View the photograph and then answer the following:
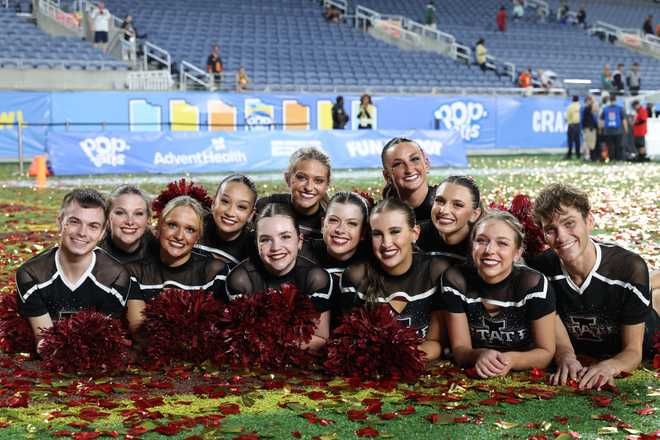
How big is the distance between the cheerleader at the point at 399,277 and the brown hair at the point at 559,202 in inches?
23.1

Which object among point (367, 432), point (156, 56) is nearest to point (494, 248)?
point (367, 432)

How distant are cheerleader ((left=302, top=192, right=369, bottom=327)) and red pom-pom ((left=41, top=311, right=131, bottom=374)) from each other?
43.4 inches

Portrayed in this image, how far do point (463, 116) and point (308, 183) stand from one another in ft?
64.9

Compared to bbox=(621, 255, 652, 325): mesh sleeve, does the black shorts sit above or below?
above

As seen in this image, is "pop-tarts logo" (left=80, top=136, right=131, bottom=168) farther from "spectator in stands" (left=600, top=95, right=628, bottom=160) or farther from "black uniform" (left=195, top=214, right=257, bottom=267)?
"black uniform" (left=195, top=214, right=257, bottom=267)

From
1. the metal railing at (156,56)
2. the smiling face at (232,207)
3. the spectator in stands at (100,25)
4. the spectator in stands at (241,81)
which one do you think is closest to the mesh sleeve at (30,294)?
the smiling face at (232,207)

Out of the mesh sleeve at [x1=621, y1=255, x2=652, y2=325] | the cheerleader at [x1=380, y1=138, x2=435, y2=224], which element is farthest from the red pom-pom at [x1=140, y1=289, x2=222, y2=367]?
the mesh sleeve at [x1=621, y1=255, x2=652, y2=325]

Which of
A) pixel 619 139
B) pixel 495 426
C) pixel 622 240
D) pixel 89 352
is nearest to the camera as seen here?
pixel 495 426

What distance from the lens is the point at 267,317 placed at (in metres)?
4.35

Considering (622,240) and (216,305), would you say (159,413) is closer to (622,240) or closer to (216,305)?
(216,305)

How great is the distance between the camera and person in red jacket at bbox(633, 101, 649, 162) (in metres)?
21.4

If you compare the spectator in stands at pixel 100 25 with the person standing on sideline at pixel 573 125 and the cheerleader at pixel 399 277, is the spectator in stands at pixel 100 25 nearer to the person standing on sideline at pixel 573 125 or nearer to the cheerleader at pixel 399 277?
the person standing on sideline at pixel 573 125

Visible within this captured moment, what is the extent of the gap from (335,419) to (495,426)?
2.03 ft

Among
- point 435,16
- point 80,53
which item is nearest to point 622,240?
point 80,53
